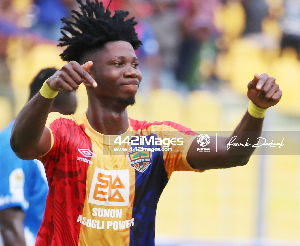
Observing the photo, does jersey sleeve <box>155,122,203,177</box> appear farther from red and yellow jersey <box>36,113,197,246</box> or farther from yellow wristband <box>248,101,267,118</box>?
yellow wristband <box>248,101,267,118</box>

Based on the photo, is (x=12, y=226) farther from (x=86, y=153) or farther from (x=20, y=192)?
(x=86, y=153)

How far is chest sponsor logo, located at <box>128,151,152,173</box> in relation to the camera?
9.87 ft

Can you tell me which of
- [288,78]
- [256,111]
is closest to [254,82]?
[256,111]

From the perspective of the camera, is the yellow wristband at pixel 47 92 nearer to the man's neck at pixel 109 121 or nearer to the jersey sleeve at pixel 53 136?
the jersey sleeve at pixel 53 136

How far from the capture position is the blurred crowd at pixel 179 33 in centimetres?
829

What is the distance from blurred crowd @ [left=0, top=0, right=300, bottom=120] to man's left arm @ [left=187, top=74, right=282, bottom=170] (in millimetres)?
4802

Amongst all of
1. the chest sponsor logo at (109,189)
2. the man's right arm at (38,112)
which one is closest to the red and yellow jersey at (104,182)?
the chest sponsor logo at (109,189)

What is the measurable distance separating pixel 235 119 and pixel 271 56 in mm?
3766

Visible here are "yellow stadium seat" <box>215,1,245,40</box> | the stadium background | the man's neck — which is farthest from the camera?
"yellow stadium seat" <box>215,1,245,40</box>

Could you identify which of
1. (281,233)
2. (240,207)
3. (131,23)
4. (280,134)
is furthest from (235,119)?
(131,23)

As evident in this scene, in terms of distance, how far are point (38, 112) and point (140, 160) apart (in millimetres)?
747

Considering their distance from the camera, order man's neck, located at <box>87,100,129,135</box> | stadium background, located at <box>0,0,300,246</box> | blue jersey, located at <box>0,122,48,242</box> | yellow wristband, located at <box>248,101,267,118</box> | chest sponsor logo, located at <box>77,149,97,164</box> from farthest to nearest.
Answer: stadium background, located at <box>0,0,300,246</box>
blue jersey, located at <box>0,122,48,242</box>
man's neck, located at <box>87,100,129,135</box>
chest sponsor logo, located at <box>77,149,97,164</box>
yellow wristband, located at <box>248,101,267,118</box>

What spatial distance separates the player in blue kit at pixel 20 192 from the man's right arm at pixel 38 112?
1135 mm

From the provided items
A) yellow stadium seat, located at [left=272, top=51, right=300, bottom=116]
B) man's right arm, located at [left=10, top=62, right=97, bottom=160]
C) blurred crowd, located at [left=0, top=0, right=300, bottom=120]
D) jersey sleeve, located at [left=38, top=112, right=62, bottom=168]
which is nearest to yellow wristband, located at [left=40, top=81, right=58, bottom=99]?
man's right arm, located at [left=10, top=62, right=97, bottom=160]
